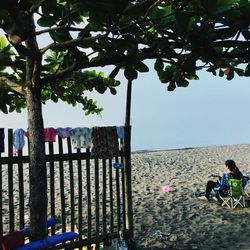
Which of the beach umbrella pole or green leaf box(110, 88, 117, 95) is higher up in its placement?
green leaf box(110, 88, 117, 95)

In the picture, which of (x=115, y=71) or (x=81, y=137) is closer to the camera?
(x=115, y=71)

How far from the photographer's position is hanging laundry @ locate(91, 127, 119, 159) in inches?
269

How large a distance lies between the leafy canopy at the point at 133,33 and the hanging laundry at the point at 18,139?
2.05ft

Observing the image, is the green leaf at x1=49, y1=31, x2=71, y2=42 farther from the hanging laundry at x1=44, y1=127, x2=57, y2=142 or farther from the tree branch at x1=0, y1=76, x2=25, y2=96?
the hanging laundry at x1=44, y1=127, x2=57, y2=142

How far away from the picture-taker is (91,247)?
7.10 m

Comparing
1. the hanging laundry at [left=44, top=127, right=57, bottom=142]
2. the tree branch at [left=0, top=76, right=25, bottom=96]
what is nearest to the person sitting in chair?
the hanging laundry at [left=44, top=127, right=57, bottom=142]

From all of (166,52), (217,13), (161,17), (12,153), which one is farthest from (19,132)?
(217,13)

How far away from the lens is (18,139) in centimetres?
596

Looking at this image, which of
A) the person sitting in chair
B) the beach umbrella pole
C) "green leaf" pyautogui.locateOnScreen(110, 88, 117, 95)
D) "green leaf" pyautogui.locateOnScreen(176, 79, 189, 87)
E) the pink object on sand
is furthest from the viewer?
the pink object on sand

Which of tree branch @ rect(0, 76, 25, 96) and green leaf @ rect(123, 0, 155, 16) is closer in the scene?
green leaf @ rect(123, 0, 155, 16)

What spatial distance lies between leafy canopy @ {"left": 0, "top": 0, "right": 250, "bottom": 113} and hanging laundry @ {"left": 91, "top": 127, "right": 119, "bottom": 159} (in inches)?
46.0

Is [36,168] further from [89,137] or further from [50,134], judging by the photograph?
[89,137]

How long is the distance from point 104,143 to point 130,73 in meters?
1.64

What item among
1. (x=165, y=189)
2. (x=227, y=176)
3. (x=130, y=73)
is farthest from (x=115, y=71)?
(x=165, y=189)
